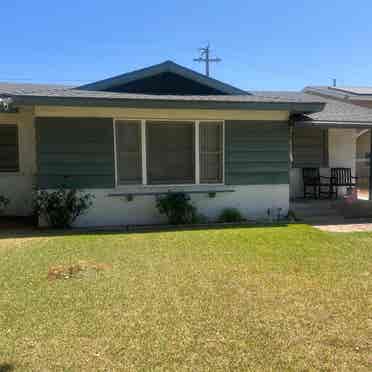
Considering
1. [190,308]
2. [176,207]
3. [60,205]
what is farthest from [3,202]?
[190,308]

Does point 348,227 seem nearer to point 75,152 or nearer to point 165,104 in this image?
point 165,104

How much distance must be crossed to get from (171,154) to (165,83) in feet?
5.83

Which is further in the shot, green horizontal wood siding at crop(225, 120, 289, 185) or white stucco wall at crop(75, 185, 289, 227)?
green horizontal wood siding at crop(225, 120, 289, 185)

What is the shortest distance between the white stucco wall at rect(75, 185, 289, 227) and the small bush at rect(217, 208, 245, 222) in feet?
0.33

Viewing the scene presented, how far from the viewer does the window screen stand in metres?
10.6

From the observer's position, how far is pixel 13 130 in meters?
8.81

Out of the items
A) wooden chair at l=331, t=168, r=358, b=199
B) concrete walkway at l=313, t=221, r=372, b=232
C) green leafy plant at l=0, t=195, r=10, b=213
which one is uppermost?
wooden chair at l=331, t=168, r=358, b=199

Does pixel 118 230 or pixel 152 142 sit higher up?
pixel 152 142

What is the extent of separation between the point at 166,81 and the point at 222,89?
1.38 m

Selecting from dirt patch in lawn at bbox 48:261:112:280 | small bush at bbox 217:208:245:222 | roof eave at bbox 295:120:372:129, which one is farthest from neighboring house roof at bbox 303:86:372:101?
dirt patch in lawn at bbox 48:261:112:280

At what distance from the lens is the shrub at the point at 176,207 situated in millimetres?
7613

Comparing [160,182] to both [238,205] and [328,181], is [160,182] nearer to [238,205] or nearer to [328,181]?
[238,205]

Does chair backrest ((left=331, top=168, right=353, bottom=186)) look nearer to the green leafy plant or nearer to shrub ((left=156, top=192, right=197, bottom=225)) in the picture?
shrub ((left=156, top=192, right=197, bottom=225))

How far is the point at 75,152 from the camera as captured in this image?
734 cm
